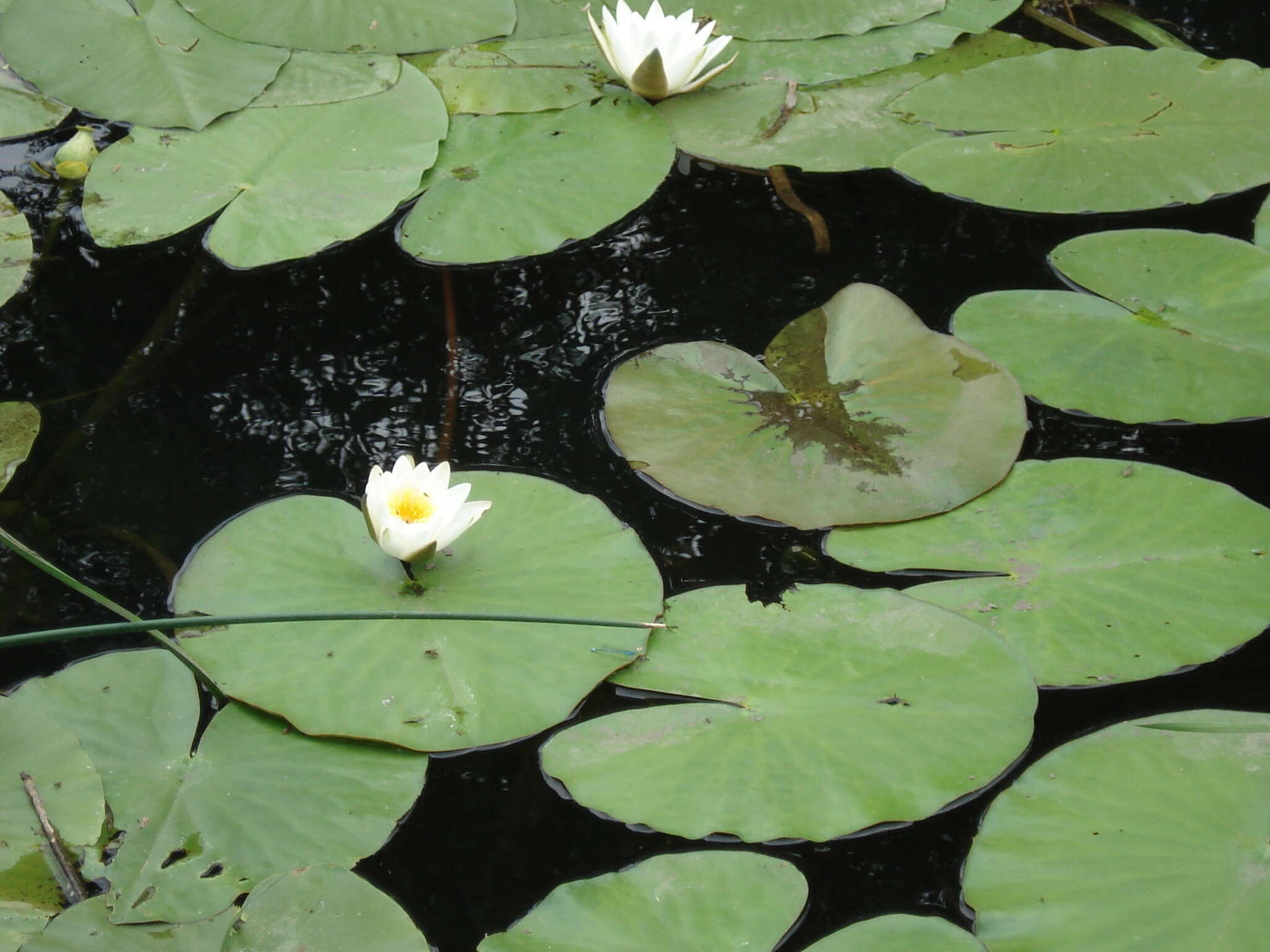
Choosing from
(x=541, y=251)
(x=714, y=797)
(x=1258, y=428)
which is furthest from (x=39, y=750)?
(x=1258, y=428)

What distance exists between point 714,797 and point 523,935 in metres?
0.30

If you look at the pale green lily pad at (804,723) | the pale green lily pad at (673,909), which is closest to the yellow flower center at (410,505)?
the pale green lily pad at (804,723)

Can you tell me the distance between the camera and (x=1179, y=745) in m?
1.42

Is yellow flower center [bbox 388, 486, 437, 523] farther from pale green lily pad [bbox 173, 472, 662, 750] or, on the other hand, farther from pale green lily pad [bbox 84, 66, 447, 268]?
pale green lily pad [bbox 84, 66, 447, 268]

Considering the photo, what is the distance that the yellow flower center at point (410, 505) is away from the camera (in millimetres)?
1607

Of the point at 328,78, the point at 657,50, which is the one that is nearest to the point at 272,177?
the point at 328,78

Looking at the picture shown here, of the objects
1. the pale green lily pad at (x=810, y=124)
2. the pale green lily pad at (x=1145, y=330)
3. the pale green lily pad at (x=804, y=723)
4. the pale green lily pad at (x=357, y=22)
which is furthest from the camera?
the pale green lily pad at (x=357, y=22)

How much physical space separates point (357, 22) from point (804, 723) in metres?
2.16

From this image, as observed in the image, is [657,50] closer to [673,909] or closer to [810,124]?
[810,124]

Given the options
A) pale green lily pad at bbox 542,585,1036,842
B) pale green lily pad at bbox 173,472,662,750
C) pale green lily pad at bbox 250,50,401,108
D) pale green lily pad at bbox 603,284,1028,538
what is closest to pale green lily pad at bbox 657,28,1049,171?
pale green lily pad at bbox 603,284,1028,538

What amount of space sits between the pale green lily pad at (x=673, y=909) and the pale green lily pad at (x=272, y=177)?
1461 millimetres

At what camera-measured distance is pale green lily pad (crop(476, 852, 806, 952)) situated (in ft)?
4.01

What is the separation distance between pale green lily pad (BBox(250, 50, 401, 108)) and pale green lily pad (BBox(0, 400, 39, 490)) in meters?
0.99

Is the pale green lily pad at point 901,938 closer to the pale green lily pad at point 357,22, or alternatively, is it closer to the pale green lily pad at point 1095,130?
the pale green lily pad at point 1095,130
